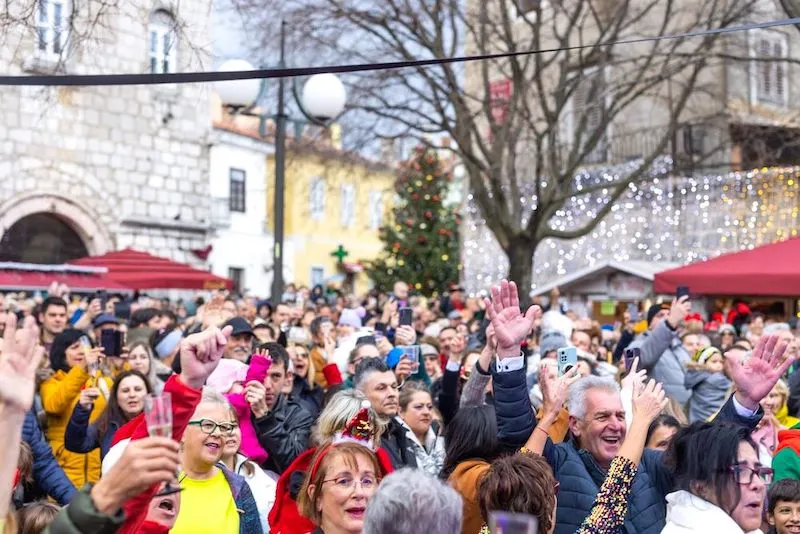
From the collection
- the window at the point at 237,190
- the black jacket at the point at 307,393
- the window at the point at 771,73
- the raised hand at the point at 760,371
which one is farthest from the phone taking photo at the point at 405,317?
the window at the point at 237,190

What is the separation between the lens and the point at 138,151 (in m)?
25.5

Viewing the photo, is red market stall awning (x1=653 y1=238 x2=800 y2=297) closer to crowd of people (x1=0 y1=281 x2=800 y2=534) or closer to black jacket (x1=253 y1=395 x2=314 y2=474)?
crowd of people (x1=0 y1=281 x2=800 y2=534)

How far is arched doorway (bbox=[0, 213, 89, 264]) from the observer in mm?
23531

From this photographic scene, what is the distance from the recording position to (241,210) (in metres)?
34.5

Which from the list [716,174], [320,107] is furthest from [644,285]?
[320,107]

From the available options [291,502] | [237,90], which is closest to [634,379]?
[291,502]

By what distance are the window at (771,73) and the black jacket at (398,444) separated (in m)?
19.0

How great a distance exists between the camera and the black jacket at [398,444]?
5.59 metres

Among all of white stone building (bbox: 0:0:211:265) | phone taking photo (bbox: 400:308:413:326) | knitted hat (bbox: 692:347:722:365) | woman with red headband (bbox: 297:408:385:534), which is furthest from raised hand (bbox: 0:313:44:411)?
white stone building (bbox: 0:0:211:265)

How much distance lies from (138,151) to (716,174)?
13830 mm

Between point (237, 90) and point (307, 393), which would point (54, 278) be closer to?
point (237, 90)

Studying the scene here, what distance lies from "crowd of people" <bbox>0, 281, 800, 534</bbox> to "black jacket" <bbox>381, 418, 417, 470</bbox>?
1 centimetres

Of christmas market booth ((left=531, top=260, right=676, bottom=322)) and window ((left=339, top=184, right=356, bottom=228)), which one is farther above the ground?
window ((left=339, top=184, right=356, bottom=228))

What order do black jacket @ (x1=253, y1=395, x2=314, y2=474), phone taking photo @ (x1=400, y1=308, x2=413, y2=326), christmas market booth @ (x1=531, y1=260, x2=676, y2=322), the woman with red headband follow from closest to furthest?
the woman with red headband < black jacket @ (x1=253, y1=395, x2=314, y2=474) < phone taking photo @ (x1=400, y1=308, x2=413, y2=326) < christmas market booth @ (x1=531, y1=260, x2=676, y2=322)
